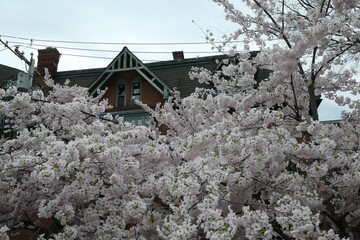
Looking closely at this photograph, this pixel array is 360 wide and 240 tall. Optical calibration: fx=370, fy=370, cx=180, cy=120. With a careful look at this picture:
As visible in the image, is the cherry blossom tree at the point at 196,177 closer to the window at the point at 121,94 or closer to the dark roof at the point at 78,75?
the window at the point at 121,94

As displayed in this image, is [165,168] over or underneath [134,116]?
underneath

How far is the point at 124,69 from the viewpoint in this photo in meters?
19.0

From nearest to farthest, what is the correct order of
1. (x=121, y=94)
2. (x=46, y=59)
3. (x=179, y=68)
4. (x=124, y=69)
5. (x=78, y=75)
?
(x=124, y=69) → (x=121, y=94) → (x=179, y=68) → (x=78, y=75) → (x=46, y=59)

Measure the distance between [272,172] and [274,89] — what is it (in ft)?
9.53

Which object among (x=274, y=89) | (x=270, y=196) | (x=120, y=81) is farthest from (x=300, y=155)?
(x=120, y=81)

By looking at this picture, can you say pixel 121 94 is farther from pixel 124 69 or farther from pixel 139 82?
pixel 124 69

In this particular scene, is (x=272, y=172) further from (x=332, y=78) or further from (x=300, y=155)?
(x=332, y=78)

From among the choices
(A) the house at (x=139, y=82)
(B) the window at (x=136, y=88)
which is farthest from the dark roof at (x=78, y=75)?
(B) the window at (x=136, y=88)

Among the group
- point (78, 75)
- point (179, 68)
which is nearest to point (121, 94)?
point (179, 68)

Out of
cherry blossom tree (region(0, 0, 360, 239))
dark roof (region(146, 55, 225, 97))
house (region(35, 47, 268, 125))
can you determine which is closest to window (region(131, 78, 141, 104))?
house (region(35, 47, 268, 125))

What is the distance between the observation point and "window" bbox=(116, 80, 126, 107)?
19234 mm

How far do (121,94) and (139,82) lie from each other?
1137 mm

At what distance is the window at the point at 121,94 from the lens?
19234 mm

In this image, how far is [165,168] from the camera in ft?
22.7
